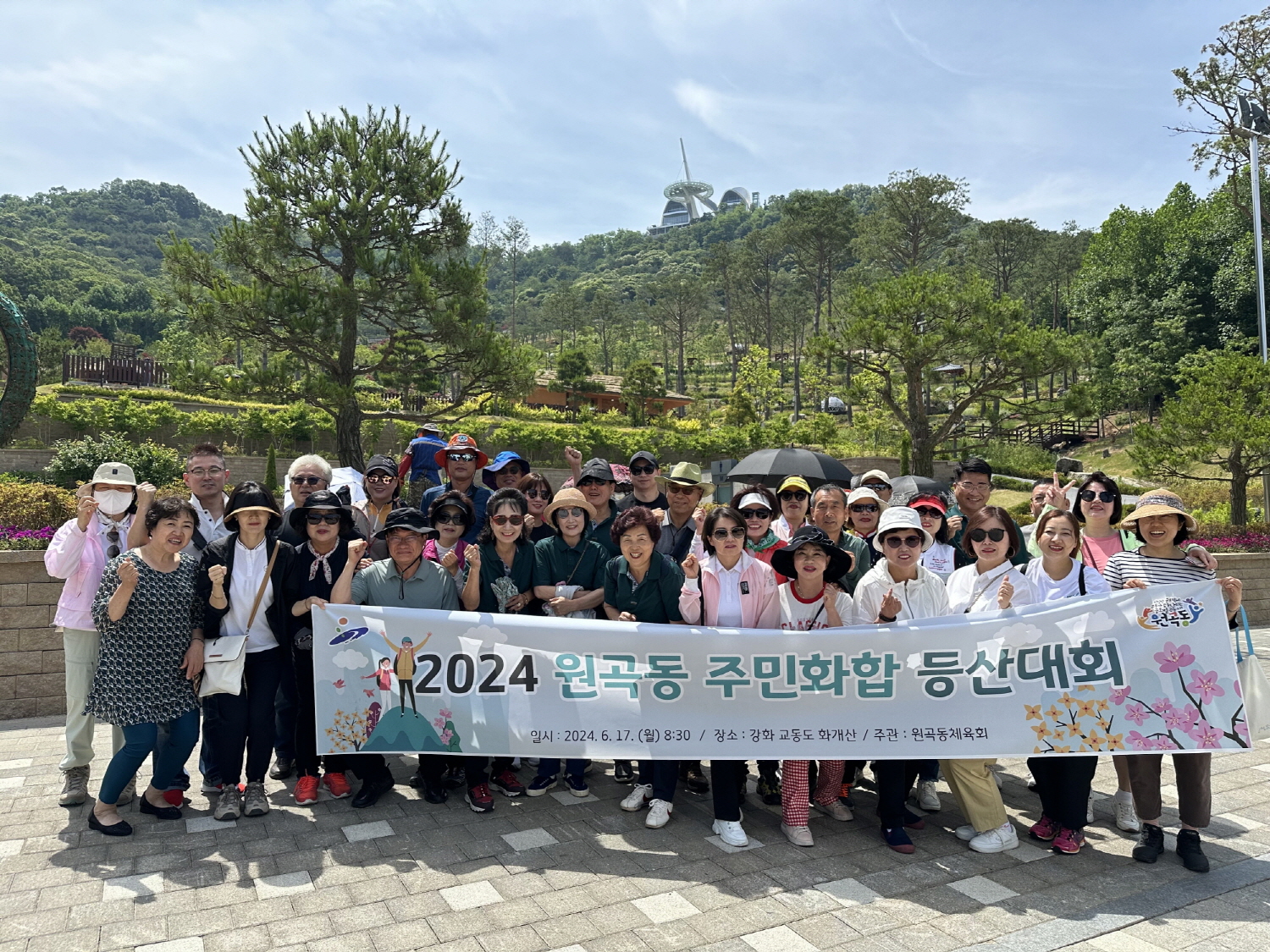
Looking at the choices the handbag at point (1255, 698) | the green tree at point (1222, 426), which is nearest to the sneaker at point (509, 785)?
the handbag at point (1255, 698)

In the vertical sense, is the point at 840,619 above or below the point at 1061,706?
above

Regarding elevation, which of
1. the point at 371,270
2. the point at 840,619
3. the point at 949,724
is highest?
the point at 371,270

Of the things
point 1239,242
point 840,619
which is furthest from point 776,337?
point 840,619

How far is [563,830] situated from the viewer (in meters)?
3.95

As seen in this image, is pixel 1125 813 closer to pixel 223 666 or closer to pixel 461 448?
pixel 461 448

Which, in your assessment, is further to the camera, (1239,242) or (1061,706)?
(1239,242)

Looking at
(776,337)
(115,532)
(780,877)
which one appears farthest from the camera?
(776,337)

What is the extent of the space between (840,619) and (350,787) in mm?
2758

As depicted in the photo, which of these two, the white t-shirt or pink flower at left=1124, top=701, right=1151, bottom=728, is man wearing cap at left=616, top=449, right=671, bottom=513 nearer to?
the white t-shirt

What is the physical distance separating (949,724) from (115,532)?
434cm

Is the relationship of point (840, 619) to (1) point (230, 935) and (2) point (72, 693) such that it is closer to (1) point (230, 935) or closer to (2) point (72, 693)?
(1) point (230, 935)

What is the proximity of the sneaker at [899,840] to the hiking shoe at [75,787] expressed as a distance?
3998 mm

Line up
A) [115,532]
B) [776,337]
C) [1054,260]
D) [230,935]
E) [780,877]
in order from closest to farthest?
[230,935] → [780,877] → [115,532] → [1054,260] → [776,337]

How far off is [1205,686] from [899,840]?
5.11 ft
